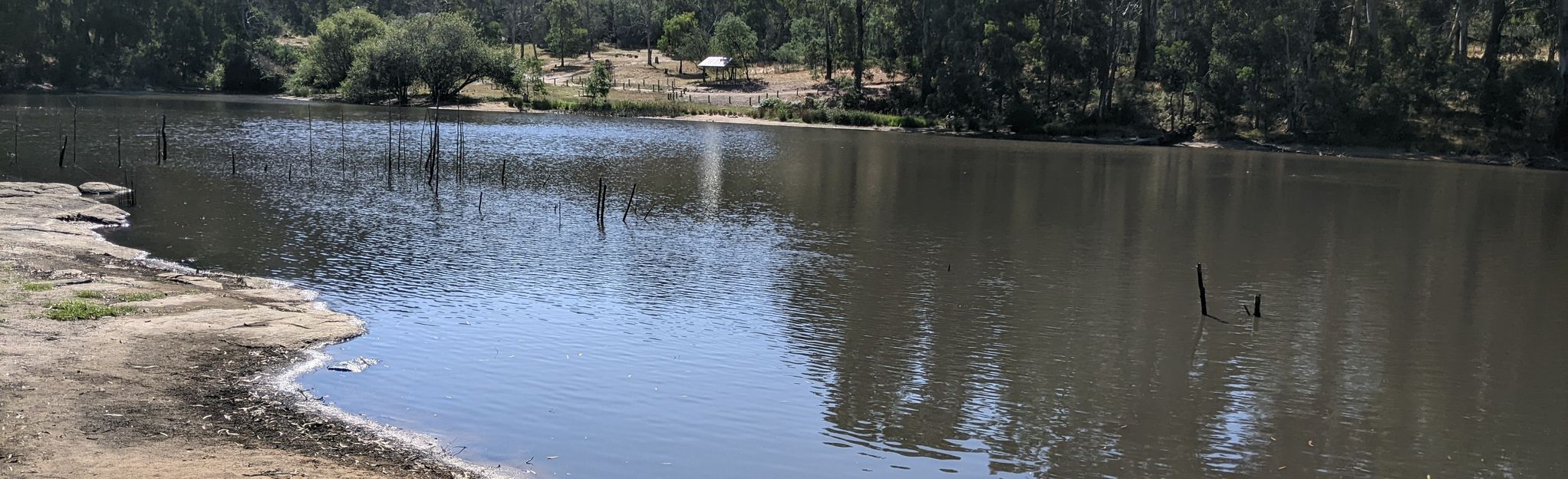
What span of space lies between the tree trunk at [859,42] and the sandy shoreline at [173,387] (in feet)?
230

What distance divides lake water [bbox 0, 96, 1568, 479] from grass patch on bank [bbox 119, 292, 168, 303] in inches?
122

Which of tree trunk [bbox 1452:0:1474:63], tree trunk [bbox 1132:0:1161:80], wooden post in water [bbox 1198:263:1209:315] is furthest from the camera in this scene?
tree trunk [bbox 1132:0:1161:80]

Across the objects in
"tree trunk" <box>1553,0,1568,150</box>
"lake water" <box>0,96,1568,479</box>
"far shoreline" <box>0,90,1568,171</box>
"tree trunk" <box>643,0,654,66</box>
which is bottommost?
"lake water" <box>0,96,1568,479</box>

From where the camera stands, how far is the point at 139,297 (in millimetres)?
18703

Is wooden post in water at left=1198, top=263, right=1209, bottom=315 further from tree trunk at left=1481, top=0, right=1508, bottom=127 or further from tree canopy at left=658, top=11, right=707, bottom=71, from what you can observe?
tree canopy at left=658, top=11, right=707, bottom=71

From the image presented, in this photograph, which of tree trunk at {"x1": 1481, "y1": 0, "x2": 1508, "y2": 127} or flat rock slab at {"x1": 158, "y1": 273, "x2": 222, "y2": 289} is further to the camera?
tree trunk at {"x1": 1481, "y1": 0, "x2": 1508, "y2": 127}

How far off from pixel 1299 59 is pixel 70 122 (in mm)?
67381

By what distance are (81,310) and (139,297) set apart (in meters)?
1.84

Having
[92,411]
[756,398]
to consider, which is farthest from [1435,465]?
[92,411]

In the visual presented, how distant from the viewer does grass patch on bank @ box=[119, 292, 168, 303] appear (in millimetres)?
18469

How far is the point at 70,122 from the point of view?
6034cm

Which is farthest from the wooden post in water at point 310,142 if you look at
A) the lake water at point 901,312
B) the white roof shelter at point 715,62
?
the white roof shelter at point 715,62

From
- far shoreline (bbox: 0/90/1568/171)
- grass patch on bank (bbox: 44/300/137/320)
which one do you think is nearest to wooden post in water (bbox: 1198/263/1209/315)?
grass patch on bank (bbox: 44/300/137/320)

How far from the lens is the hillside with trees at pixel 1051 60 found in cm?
6744
